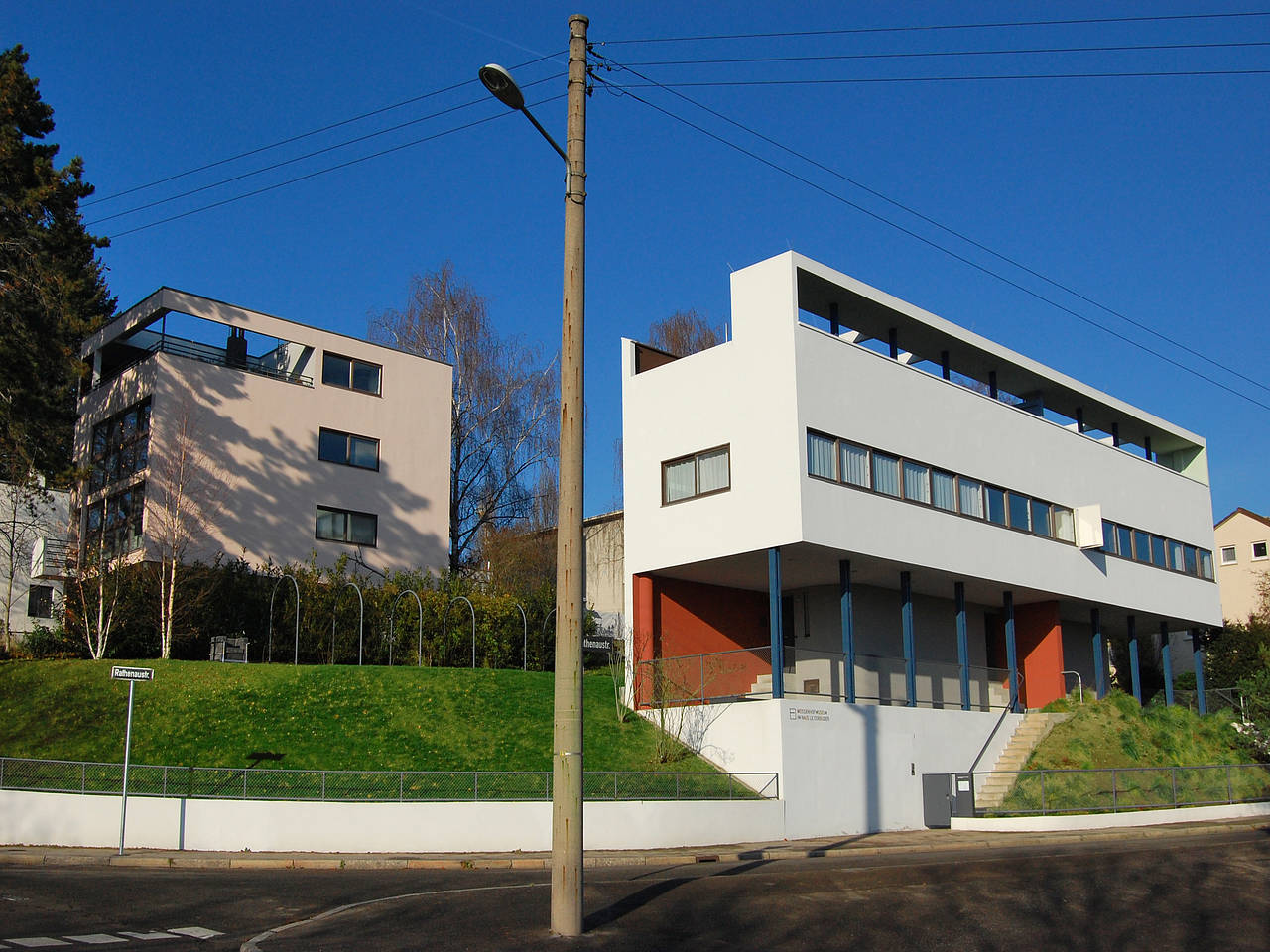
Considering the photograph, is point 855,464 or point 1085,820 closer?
point 1085,820

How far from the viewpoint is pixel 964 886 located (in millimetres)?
15539

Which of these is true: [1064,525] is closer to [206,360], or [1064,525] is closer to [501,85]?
[206,360]

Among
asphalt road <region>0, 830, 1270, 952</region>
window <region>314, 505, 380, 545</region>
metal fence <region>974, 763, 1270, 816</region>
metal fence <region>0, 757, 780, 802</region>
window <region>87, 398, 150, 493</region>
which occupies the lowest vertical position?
asphalt road <region>0, 830, 1270, 952</region>

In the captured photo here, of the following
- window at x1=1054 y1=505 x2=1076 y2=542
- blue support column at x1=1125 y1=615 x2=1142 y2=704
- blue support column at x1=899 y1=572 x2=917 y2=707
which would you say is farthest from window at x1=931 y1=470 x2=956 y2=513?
blue support column at x1=1125 y1=615 x2=1142 y2=704

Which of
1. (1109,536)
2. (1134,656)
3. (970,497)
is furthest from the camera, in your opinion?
(1134,656)

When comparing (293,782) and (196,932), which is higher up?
(293,782)

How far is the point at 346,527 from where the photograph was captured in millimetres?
39781

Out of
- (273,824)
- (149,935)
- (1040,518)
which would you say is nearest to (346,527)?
(273,824)

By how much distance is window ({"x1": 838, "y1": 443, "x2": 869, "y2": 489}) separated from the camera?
2839 centimetres

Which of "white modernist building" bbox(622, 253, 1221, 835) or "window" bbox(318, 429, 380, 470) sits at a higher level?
"window" bbox(318, 429, 380, 470)

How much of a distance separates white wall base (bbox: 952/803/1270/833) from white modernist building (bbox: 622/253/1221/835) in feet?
6.33

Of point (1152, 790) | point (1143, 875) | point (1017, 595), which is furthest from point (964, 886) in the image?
point (1017, 595)

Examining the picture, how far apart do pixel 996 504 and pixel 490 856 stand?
18.7m

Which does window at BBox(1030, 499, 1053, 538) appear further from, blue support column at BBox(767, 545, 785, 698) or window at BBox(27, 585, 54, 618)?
window at BBox(27, 585, 54, 618)
